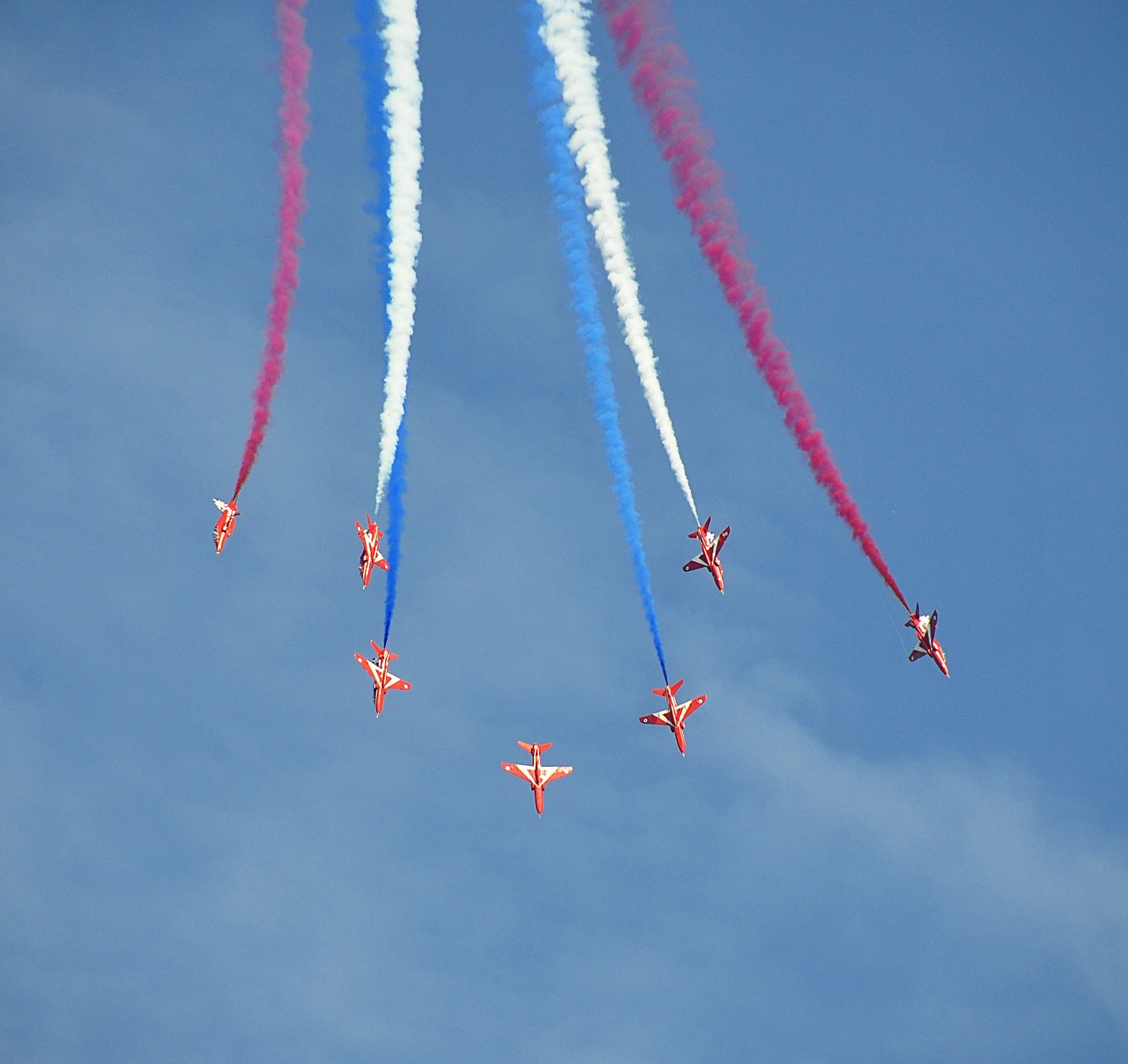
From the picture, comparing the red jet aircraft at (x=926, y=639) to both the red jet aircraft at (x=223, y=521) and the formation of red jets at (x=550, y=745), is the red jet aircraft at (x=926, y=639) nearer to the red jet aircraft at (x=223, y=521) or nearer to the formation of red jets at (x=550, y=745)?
the formation of red jets at (x=550, y=745)

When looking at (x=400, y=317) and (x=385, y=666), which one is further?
(x=385, y=666)

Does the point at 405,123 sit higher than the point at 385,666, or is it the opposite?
the point at 405,123

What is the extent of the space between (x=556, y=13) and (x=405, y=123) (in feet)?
12.6

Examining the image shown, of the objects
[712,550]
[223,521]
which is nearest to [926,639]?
[712,550]

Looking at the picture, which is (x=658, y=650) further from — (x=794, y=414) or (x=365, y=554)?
(x=365, y=554)

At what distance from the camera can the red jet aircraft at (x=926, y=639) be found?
38.8 meters

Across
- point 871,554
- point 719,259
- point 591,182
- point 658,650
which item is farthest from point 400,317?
point 871,554

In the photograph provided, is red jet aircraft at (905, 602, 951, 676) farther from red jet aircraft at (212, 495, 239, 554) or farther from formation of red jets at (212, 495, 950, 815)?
red jet aircraft at (212, 495, 239, 554)

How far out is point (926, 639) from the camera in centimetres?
3891

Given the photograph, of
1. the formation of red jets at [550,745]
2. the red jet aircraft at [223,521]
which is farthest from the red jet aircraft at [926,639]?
the red jet aircraft at [223,521]

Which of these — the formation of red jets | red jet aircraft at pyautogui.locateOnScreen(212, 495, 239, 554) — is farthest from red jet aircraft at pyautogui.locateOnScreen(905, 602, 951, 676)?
red jet aircraft at pyautogui.locateOnScreen(212, 495, 239, 554)

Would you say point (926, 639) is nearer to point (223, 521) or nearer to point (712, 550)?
point (712, 550)

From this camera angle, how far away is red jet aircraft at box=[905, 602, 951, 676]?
38844mm

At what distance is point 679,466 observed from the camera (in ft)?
104
